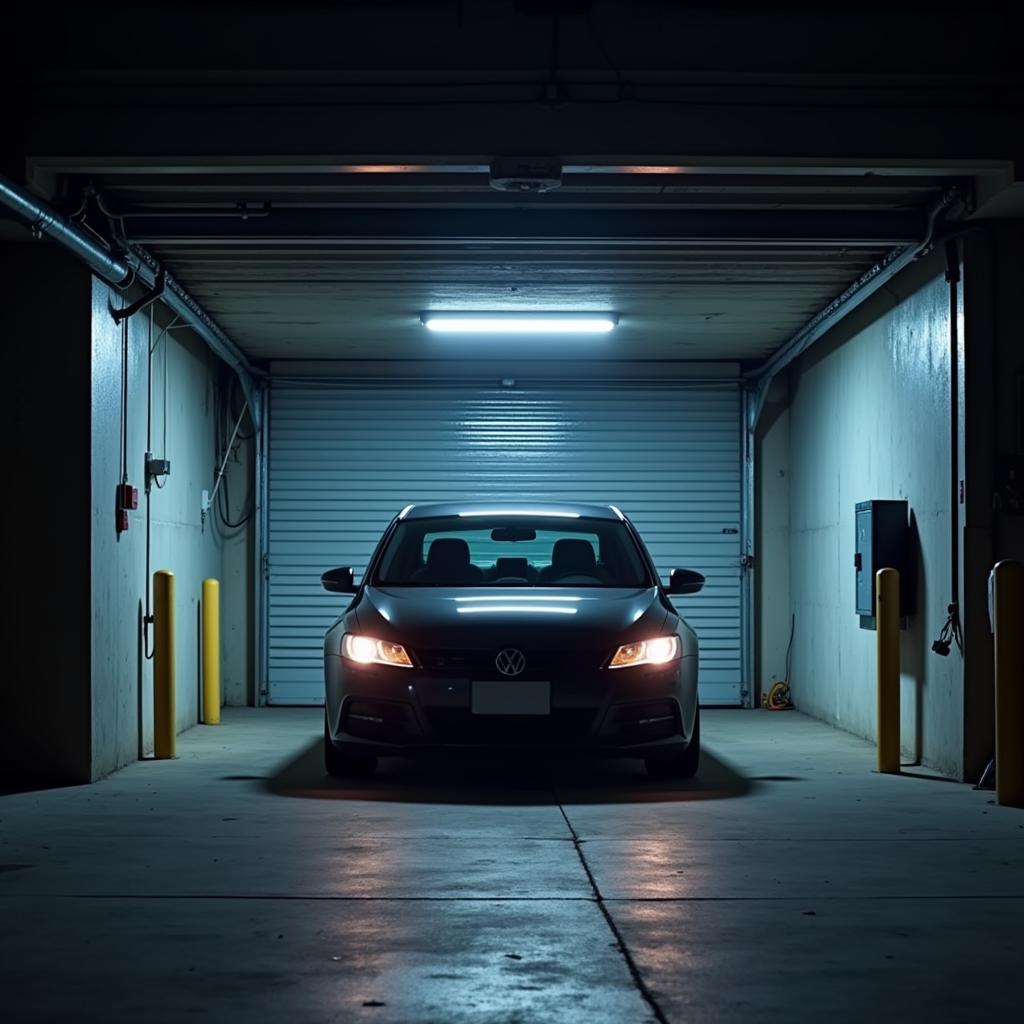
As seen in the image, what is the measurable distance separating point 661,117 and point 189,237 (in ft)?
8.94

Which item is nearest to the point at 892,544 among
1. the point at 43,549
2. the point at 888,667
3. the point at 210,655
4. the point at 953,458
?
the point at 888,667

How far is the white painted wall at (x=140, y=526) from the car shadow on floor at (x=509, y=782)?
1076 millimetres

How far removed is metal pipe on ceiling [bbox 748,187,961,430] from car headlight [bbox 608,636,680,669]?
8.61ft

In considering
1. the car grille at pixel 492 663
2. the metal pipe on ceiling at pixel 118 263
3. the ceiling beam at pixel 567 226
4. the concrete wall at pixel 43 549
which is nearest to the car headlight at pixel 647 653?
the car grille at pixel 492 663

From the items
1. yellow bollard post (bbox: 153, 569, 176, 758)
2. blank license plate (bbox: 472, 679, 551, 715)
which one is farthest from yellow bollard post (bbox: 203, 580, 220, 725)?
blank license plate (bbox: 472, 679, 551, 715)

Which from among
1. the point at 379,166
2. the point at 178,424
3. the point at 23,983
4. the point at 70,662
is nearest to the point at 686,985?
the point at 23,983

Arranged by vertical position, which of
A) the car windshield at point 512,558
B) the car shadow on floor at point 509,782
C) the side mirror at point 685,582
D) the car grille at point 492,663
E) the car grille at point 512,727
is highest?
the car windshield at point 512,558

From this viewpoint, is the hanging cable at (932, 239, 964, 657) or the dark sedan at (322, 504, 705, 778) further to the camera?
the hanging cable at (932, 239, 964, 657)

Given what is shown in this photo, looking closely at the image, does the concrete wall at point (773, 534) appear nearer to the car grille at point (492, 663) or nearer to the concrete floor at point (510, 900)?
the concrete floor at point (510, 900)

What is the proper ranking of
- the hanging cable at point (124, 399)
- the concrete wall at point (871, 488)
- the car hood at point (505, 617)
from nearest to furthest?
the car hood at point (505, 617) < the concrete wall at point (871, 488) < the hanging cable at point (124, 399)

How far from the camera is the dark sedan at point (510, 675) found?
25.2 feet

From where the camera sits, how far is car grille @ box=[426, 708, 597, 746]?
7672 mm

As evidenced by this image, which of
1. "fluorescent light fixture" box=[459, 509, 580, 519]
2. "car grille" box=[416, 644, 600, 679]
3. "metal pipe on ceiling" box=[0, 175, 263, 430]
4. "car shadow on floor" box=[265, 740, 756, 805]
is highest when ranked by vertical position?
"metal pipe on ceiling" box=[0, 175, 263, 430]

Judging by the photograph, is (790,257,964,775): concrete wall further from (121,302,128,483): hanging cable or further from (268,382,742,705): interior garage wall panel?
(121,302,128,483): hanging cable
